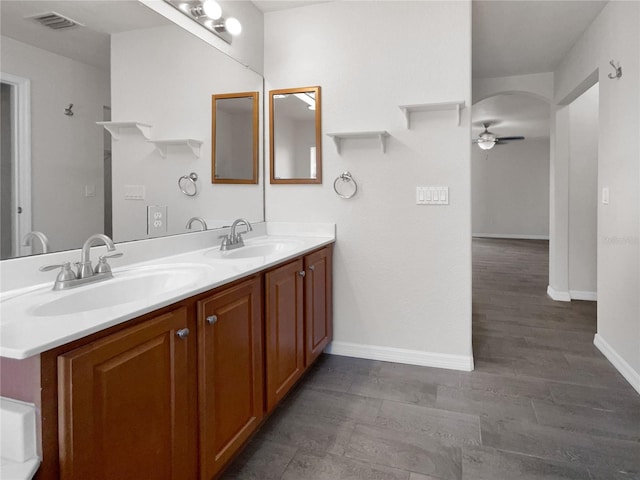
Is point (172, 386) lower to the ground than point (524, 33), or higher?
lower

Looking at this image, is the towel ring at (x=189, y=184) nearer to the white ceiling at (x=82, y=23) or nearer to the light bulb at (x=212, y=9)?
the white ceiling at (x=82, y=23)

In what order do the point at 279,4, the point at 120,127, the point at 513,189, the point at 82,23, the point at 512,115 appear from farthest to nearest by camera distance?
1. the point at 513,189
2. the point at 512,115
3. the point at 279,4
4. the point at 120,127
5. the point at 82,23

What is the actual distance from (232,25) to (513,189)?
9.62 meters

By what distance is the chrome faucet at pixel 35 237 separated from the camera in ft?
4.47

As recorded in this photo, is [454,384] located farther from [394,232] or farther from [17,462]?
[17,462]

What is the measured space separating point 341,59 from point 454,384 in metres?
2.20

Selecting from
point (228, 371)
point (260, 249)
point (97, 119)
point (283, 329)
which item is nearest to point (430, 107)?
point (260, 249)

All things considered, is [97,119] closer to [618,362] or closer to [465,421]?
[465,421]

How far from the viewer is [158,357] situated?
1.13 m

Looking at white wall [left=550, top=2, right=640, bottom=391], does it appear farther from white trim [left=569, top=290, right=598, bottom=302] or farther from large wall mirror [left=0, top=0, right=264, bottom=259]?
large wall mirror [left=0, top=0, right=264, bottom=259]

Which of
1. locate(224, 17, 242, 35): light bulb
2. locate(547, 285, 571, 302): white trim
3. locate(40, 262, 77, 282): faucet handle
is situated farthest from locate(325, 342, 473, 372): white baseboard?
locate(547, 285, 571, 302): white trim

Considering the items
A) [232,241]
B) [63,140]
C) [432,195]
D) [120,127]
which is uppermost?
[120,127]

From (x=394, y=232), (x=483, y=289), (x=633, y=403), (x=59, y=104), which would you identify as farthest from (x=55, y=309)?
(x=483, y=289)

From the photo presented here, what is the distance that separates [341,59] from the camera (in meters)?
2.71
